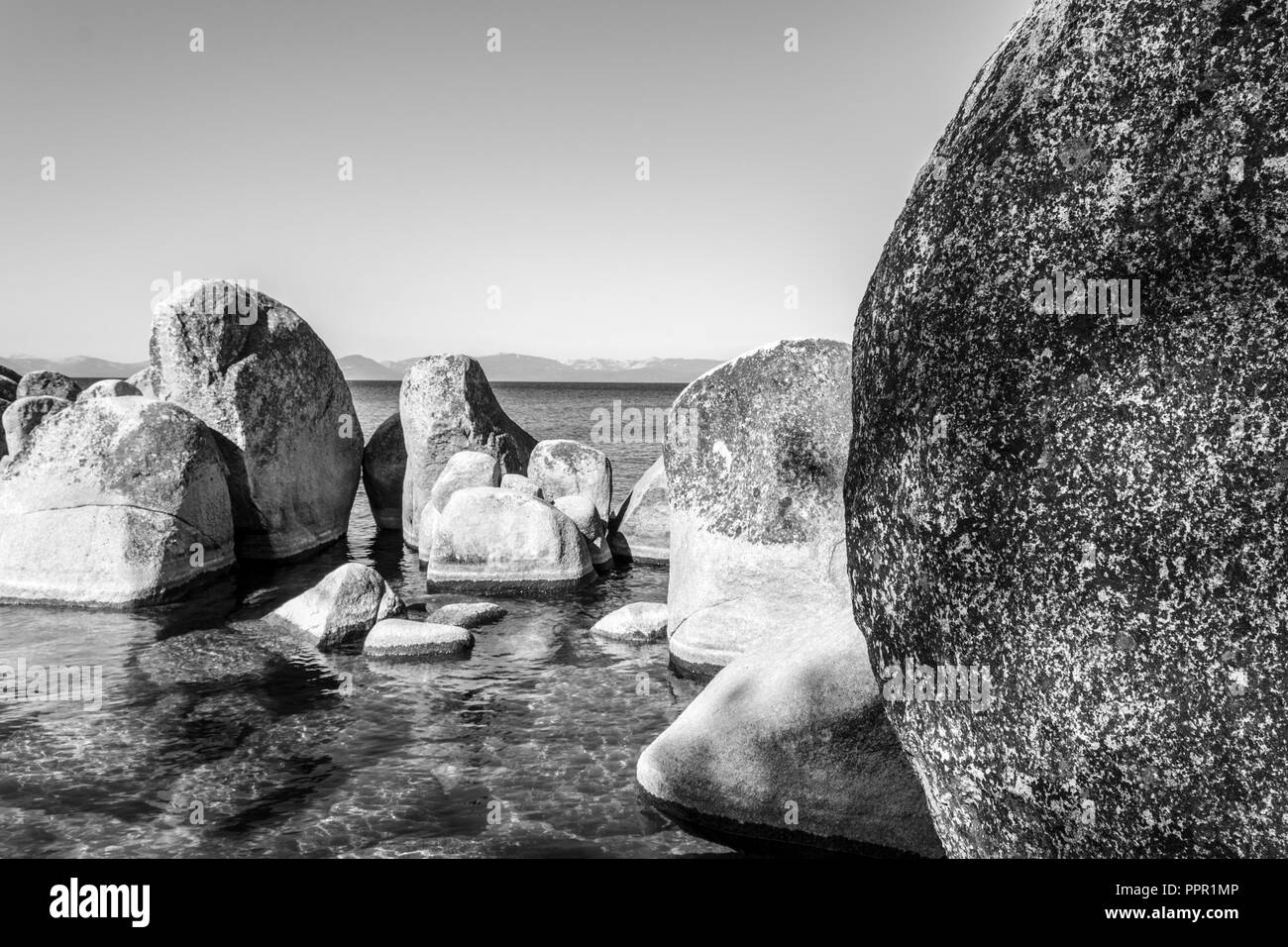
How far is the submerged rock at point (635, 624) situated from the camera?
1067cm

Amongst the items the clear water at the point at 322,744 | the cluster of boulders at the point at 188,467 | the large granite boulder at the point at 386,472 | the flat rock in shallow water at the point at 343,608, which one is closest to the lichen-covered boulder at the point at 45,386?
the cluster of boulders at the point at 188,467

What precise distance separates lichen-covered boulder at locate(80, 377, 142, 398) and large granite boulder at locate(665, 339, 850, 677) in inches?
450

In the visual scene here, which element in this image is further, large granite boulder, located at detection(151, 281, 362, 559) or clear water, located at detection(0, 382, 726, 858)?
large granite boulder, located at detection(151, 281, 362, 559)

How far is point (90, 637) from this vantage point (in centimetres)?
1066

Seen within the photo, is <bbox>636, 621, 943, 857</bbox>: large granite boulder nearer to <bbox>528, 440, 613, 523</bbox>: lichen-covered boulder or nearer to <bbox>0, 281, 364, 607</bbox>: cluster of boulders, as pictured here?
<bbox>0, 281, 364, 607</bbox>: cluster of boulders

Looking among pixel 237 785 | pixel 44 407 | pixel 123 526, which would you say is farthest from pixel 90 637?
pixel 44 407

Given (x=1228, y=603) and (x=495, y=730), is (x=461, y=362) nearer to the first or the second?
(x=495, y=730)

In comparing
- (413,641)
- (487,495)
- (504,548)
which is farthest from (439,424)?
(413,641)

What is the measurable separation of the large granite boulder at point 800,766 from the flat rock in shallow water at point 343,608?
5.05 m

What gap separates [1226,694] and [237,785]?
6217 millimetres

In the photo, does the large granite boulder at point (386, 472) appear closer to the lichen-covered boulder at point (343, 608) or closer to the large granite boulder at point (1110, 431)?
the lichen-covered boulder at point (343, 608)

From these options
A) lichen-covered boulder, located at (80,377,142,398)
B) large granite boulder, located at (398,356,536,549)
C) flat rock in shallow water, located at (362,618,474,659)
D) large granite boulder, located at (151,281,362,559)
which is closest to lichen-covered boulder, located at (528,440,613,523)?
large granite boulder, located at (398,356,536,549)

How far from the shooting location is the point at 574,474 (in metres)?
17.0

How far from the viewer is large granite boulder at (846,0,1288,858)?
114 inches
